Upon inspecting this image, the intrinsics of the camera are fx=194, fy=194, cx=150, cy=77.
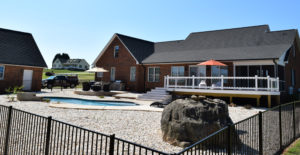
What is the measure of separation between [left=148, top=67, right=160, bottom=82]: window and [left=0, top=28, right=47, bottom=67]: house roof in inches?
557

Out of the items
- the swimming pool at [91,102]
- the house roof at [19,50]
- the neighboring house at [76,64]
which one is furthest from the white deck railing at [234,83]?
the neighboring house at [76,64]

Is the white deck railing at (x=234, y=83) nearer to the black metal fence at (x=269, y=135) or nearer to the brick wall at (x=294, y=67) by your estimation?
the brick wall at (x=294, y=67)

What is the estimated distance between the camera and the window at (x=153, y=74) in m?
23.0

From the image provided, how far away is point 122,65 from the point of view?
25.6 metres

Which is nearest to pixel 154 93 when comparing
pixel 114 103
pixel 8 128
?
pixel 114 103

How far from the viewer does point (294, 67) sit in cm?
2122

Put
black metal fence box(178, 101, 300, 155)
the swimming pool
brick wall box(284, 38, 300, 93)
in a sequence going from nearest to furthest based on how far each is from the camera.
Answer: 1. black metal fence box(178, 101, 300, 155)
2. the swimming pool
3. brick wall box(284, 38, 300, 93)

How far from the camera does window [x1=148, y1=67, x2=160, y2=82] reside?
22970mm

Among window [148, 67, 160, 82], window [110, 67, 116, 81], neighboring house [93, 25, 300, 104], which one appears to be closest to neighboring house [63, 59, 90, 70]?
neighboring house [93, 25, 300, 104]

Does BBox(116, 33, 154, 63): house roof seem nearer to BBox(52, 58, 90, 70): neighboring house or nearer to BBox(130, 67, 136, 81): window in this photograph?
BBox(130, 67, 136, 81): window

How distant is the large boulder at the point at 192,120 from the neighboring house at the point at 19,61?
916 inches

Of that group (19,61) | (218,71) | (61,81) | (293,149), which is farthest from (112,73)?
(293,149)

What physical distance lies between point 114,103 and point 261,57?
1258 cm

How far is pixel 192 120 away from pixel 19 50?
26.9m
